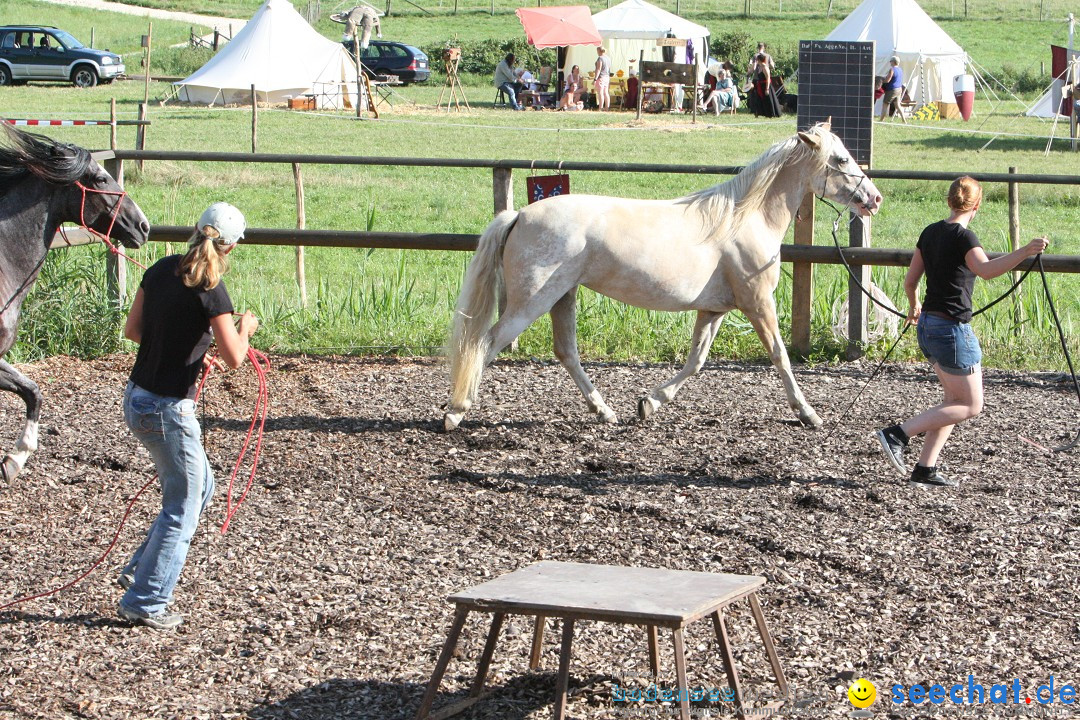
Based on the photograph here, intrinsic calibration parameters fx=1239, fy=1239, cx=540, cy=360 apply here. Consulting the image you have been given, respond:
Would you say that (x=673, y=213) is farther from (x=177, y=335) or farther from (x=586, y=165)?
(x=177, y=335)

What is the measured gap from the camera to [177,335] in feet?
13.9

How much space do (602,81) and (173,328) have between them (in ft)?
94.5

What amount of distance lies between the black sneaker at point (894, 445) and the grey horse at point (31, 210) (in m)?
3.93

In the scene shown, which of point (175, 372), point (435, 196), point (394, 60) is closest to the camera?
point (175, 372)

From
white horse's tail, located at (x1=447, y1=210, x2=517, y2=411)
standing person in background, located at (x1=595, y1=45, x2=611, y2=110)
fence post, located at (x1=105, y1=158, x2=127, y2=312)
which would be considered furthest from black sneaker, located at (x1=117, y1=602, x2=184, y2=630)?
standing person in background, located at (x1=595, y1=45, x2=611, y2=110)

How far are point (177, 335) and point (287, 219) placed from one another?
10.6 metres

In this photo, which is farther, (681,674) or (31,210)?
(31,210)

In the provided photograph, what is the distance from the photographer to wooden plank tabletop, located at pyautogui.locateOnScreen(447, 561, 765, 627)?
337cm

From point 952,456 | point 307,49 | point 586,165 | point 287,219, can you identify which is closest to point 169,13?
point 307,49

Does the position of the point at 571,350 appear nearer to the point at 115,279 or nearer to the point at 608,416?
the point at 608,416

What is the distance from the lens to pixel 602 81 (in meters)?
32.0

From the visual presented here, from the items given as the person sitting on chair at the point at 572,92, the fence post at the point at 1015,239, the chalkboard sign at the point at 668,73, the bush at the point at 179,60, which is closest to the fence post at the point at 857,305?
the fence post at the point at 1015,239

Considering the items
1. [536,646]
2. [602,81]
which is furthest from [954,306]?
[602,81]

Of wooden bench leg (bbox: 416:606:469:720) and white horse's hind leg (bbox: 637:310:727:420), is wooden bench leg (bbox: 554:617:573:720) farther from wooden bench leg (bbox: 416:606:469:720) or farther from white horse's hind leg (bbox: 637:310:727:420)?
white horse's hind leg (bbox: 637:310:727:420)
